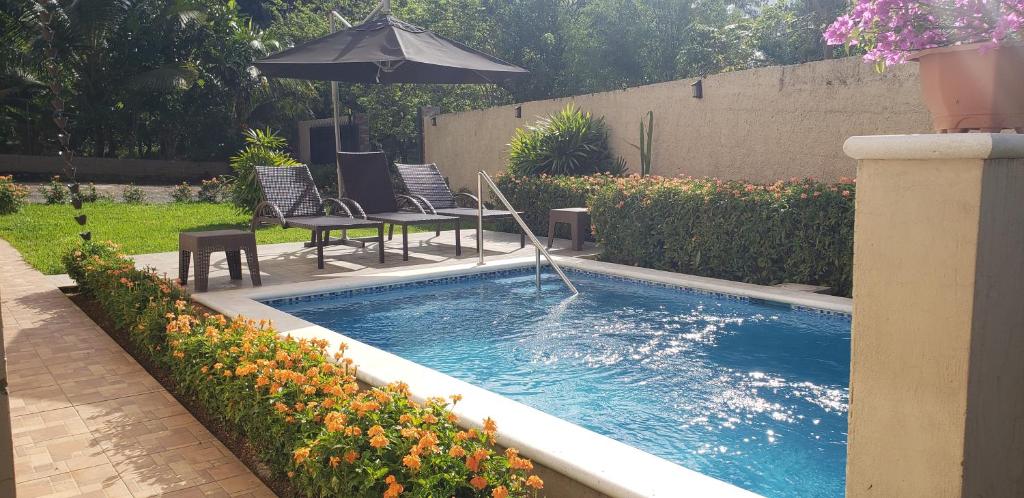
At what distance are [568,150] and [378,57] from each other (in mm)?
4781

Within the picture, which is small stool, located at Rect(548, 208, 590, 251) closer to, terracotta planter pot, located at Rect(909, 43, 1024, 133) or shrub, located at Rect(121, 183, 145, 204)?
terracotta planter pot, located at Rect(909, 43, 1024, 133)

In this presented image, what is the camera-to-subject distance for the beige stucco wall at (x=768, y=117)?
8219 millimetres

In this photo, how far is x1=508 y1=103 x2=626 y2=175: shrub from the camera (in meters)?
11.4

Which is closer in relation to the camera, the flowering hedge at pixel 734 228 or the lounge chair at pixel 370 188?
the flowering hedge at pixel 734 228

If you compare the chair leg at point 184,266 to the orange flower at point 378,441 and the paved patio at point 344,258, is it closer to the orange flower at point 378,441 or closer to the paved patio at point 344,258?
the paved patio at point 344,258

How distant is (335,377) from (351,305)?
3.47 meters

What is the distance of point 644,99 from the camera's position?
11.1m

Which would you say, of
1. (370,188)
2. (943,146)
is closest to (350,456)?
(943,146)

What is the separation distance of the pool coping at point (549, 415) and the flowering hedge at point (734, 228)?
33 cm

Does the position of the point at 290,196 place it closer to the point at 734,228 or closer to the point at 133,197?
the point at 734,228

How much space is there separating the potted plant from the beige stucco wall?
18.2ft

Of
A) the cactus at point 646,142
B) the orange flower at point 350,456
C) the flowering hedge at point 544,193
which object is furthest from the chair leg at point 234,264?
the cactus at point 646,142

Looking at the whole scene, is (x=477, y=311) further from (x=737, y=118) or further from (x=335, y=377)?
(x=737, y=118)

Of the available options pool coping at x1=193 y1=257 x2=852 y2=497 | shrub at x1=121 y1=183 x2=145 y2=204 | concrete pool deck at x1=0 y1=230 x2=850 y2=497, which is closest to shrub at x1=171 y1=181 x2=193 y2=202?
shrub at x1=121 y1=183 x2=145 y2=204
